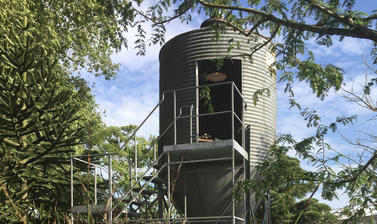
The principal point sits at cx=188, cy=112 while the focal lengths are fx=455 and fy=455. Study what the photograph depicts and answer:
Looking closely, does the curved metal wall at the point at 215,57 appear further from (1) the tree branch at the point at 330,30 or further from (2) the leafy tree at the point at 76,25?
(1) the tree branch at the point at 330,30

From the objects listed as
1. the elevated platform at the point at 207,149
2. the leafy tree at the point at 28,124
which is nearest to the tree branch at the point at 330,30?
the elevated platform at the point at 207,149

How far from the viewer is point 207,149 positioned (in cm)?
946

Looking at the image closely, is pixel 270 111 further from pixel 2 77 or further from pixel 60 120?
pixel 2 77

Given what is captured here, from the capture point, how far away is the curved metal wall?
1096 centimetres

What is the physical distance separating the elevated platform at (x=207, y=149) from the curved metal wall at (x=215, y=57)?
81cm

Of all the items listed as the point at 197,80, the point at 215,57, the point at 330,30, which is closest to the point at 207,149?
the point at 197,80

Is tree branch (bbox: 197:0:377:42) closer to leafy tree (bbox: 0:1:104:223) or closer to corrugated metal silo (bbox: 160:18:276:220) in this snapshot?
corrugated metal silo (bbox: 160:18:276:220)

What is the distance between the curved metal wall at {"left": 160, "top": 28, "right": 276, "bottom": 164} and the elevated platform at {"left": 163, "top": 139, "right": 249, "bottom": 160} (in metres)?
0.81

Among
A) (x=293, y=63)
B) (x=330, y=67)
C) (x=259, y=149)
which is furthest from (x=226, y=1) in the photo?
(x=259, y=149)

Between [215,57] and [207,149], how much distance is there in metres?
2.53

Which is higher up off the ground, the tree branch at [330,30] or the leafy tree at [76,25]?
the leafy tree at [76,25]

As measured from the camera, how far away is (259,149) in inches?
432

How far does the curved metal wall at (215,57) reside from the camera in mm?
10961

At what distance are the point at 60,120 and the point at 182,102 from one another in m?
2.89
